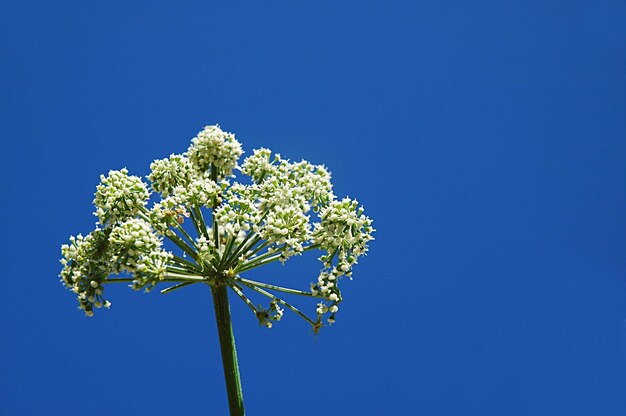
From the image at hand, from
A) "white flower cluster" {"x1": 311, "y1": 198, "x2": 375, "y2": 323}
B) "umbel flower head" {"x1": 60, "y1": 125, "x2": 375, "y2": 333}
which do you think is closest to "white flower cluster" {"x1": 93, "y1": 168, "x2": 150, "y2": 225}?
"umbel flower head" {"x1": 60, "y1": 125, "x2": 375, "y2": 333}

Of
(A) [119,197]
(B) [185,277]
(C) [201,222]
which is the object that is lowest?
(B) [185,277]

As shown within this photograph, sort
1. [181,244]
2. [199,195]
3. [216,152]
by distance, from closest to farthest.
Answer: [181,244] → [199,195] → [216,152]

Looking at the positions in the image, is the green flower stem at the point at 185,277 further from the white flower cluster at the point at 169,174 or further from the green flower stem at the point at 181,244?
the white flower cluster at the point at 169,174

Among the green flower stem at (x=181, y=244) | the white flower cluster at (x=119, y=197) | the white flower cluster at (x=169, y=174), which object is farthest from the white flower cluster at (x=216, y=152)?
the green flower stem at (x=181, y=244)

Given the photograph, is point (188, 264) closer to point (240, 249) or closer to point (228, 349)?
point (240, 249)

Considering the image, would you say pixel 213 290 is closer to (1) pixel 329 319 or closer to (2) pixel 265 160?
(1) pixel 329 319

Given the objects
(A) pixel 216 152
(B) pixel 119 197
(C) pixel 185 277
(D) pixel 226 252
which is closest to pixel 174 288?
(C) pixel 185 277

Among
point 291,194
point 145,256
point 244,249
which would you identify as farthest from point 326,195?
point 145,256
